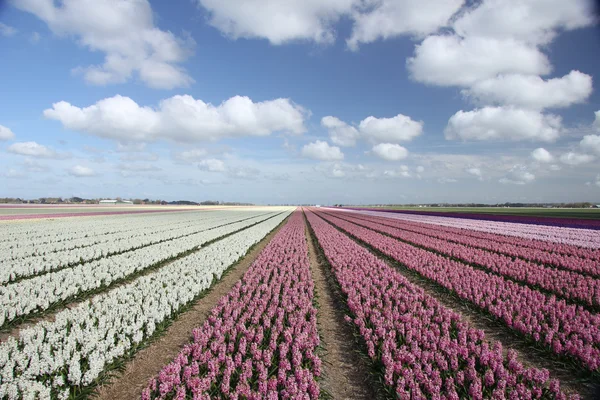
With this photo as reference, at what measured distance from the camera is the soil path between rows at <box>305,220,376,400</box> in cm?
557

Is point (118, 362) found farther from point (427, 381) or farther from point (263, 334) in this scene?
point (427, 381)

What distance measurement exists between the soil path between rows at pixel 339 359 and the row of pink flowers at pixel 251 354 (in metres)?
0.39

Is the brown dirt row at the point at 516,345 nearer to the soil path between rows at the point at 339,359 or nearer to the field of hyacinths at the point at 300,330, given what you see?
the field of hyacinths at the point at 300,330

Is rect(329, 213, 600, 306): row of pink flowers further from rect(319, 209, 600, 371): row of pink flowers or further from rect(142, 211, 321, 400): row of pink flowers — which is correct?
rect(142, 211, 321, 400): row of pink flowers

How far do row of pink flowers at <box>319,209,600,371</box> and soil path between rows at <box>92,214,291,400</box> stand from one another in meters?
7.77

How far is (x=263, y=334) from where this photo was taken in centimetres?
707

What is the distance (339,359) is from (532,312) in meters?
5.35

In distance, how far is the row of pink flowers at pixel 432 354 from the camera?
4.87 meters

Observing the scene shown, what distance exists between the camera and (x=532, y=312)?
812 centimetres

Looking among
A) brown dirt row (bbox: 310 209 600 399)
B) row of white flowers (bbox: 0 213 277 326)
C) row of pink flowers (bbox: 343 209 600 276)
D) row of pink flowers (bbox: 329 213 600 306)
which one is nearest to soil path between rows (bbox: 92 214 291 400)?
row of white flowers (bbox: 0 213 277 326)

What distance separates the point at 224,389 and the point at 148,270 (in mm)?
10805

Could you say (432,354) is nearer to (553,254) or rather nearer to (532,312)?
(532,312)

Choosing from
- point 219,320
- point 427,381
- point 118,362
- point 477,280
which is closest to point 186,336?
point 219,320

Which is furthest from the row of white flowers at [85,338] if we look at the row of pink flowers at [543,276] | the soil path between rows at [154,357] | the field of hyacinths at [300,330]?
the row of pink flowers at [543,276]
